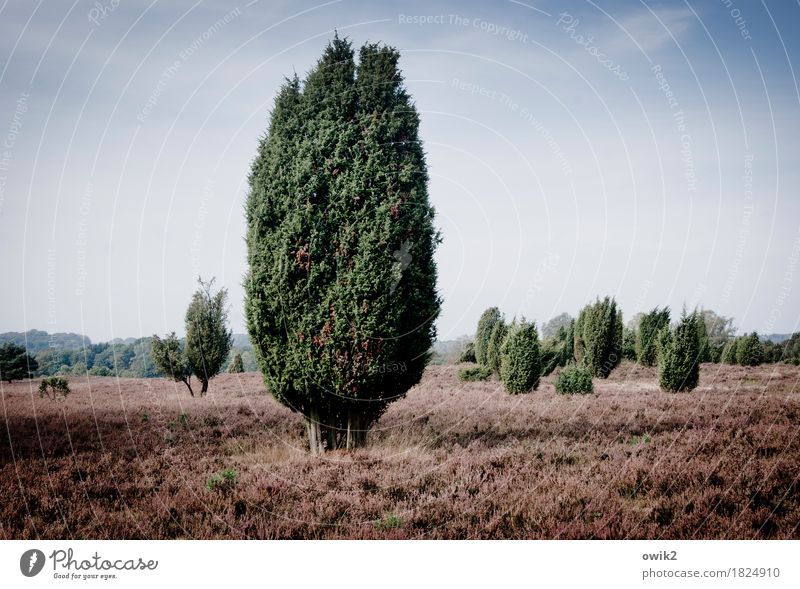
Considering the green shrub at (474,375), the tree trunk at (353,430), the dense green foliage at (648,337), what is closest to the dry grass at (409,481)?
the tree trunk at (353,430)

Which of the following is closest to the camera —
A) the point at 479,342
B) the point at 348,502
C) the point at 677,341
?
the point at 348,502

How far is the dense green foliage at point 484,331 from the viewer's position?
4009 centimetres

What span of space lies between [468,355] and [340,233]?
142 ft

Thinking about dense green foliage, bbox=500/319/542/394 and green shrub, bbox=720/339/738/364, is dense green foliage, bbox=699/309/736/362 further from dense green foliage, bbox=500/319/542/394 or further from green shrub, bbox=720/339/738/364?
dense green foliage, bbox=500/319/542/394

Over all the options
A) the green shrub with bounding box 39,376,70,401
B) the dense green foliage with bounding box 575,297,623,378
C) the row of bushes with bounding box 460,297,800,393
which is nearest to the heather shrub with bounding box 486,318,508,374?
the row of bushes with bounding box 460,297,800,393

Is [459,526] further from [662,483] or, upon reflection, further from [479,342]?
[479,342]

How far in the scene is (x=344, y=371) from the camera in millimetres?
8383

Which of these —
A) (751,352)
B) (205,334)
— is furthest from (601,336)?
(205,334)

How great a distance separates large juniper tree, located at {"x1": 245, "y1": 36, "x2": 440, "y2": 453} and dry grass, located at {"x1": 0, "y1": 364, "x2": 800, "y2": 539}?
184 cm

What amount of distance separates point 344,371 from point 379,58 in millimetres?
6341

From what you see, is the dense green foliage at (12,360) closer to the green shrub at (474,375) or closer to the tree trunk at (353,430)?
the tree trunk at (353,430)

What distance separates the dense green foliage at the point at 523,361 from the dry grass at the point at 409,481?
9.54 m

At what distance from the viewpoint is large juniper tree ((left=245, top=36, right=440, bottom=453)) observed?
8.26 meters
